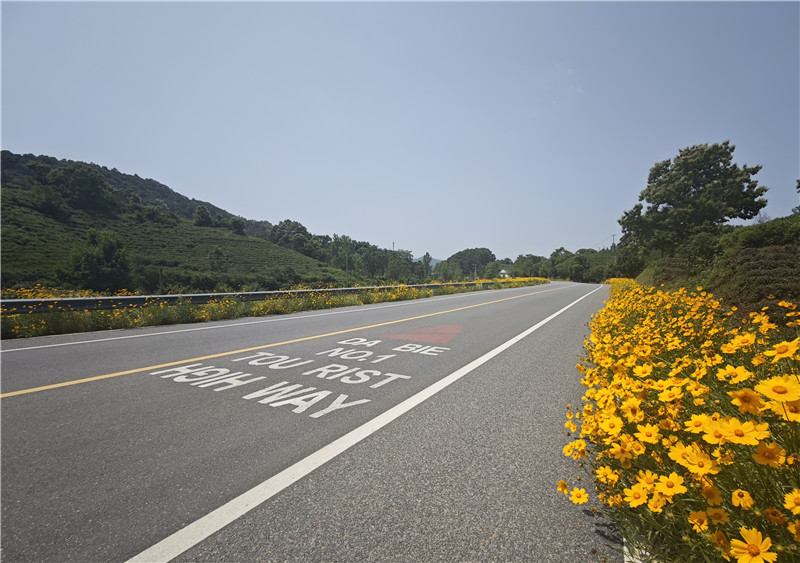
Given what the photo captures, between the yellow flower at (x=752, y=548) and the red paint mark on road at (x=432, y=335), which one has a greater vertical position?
the yellow flower at (x=752, y=548)

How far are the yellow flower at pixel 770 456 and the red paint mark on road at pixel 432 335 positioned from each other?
507 centimetres

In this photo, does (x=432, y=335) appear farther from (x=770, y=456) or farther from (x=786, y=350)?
(x=770, y=456)

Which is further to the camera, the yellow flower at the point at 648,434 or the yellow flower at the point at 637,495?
the yellow flower at the point at 648,434

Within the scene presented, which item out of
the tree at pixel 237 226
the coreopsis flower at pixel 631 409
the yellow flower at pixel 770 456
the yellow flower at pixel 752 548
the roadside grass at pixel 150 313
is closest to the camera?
the yellow flower at pixel 752 548

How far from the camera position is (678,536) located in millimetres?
1491

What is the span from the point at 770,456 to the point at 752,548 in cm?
36

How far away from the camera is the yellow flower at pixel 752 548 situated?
41.9 inches

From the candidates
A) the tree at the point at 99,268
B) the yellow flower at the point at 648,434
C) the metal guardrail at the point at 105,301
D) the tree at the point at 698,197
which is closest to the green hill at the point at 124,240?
the tree at the point at 99,268

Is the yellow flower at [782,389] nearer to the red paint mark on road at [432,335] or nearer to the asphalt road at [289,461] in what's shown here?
the asphalt road at [289,461]

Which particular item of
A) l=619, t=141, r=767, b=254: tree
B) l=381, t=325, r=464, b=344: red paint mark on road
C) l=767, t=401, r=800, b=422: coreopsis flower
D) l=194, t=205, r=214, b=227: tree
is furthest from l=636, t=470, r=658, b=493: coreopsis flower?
Answer: l=194, t=205, r=214, b=227: tree

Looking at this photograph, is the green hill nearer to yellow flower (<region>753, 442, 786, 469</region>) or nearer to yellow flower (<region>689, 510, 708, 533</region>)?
yellow flower (<region>689, 510, 708, 533</region>)

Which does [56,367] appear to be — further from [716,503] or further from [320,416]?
[716,503]

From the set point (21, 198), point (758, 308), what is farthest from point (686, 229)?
point (21, 198)

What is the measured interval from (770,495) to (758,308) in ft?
25.0
